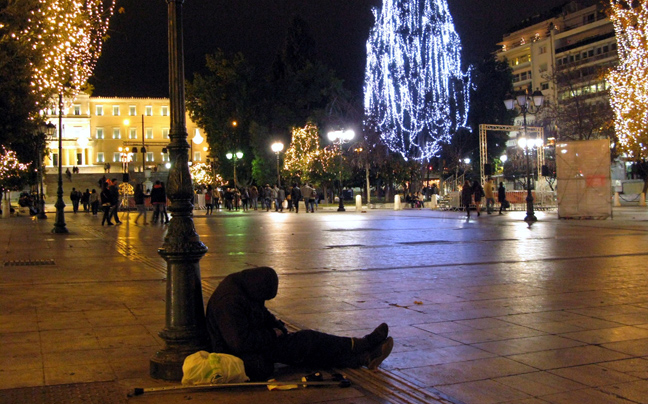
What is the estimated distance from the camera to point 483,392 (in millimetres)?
4359

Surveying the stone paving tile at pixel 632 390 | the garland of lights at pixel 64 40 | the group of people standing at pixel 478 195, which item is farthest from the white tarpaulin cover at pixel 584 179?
the stone paving tile at pixel 632 390

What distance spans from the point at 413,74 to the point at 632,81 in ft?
56.7

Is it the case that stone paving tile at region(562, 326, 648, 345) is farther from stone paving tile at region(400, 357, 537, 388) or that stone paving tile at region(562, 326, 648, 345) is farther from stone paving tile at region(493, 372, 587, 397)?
stone paving tile at region(493, 372, 587, 397)

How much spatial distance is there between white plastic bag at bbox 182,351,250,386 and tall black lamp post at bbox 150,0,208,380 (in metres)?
0.23

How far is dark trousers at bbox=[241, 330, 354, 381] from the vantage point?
4793 millimetres

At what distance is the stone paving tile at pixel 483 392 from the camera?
13.8 feet

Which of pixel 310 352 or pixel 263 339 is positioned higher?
pixel 263 339

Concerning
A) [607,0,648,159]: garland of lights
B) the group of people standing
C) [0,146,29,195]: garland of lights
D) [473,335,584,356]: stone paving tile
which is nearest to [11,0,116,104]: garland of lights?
[473,335,584,356]: stone paving tile

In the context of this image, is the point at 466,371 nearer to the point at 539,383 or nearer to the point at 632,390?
the point at 539,383

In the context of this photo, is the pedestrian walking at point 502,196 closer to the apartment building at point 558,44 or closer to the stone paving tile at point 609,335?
the stone paving tile at point 609,335

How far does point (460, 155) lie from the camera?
174ft

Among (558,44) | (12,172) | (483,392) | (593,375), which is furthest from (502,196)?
(558,44)

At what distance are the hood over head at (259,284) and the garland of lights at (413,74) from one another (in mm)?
41667

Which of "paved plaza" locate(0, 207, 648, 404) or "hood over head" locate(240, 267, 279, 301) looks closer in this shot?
"paved plaza" locate(0, 207, 648, 404)
